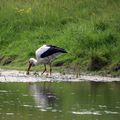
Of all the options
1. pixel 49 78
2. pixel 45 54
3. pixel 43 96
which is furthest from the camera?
pixel 45 54

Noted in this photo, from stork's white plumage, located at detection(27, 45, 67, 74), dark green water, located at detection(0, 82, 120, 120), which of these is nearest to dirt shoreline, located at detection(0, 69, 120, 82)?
dark green water, located at detection(0, 82, 120, 120)

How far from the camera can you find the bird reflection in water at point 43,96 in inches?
583

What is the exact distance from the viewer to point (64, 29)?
80.2 feet

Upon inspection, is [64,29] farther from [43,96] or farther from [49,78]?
[43,96]

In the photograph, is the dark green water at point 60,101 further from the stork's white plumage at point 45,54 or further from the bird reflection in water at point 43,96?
the stork's white plumage at point 45,54

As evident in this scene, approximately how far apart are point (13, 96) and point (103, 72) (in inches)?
200

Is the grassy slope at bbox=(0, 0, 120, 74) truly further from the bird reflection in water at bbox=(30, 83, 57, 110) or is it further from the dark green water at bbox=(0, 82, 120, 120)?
the bird reflection in water at bbox=(30, 83, 57, 110)

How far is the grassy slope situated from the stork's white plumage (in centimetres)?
59

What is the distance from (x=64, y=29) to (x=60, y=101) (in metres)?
9.34

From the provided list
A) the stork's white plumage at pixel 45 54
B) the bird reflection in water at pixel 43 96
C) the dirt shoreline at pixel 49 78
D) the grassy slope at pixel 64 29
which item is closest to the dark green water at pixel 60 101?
the bird reflection in water at pixel 43 96

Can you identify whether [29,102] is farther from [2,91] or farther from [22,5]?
[22,5]

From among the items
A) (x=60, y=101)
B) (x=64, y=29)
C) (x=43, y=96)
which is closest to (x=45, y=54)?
(x=64, y=29)

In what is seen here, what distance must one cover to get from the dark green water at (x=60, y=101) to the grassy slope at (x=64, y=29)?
10.8 feet

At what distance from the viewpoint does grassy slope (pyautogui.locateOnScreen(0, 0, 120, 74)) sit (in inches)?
869
